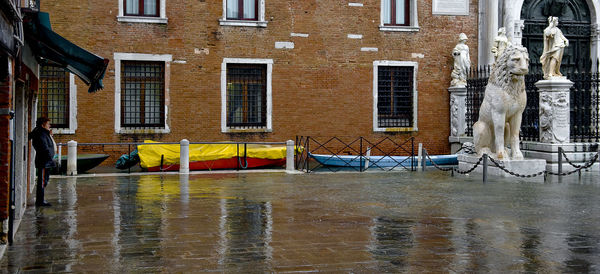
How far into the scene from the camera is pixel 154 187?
14898 mm

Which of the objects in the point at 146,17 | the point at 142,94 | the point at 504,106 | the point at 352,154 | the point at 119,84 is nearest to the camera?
the point at 504,106

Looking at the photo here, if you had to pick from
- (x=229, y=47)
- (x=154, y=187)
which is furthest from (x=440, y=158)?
(x=154, y=187)

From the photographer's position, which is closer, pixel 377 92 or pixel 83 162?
pixel 83 162

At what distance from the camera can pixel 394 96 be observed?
77.2 ft

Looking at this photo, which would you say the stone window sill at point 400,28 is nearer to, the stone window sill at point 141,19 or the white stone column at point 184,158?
the stone window sill at point 141,19

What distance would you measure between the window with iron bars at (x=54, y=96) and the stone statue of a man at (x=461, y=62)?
467 inches

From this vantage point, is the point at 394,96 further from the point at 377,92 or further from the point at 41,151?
the point at 41,151

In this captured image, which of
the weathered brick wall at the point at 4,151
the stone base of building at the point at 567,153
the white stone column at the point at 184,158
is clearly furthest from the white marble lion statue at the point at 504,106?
the weathered brick wall at the point at 4,151

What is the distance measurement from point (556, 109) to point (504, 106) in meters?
2.24

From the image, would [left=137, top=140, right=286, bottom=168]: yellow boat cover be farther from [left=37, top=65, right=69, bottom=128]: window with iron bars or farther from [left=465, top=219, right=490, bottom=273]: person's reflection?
[left=465, top=219, right=490, bottom=273]: person's reflection

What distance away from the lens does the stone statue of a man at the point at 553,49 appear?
18.4 metres

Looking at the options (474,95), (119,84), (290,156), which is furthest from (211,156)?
(474,95)

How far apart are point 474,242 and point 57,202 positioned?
7.20 meters

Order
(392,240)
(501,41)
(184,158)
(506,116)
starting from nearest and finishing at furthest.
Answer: (392,240), (506,116), (184,158), (501,41)
